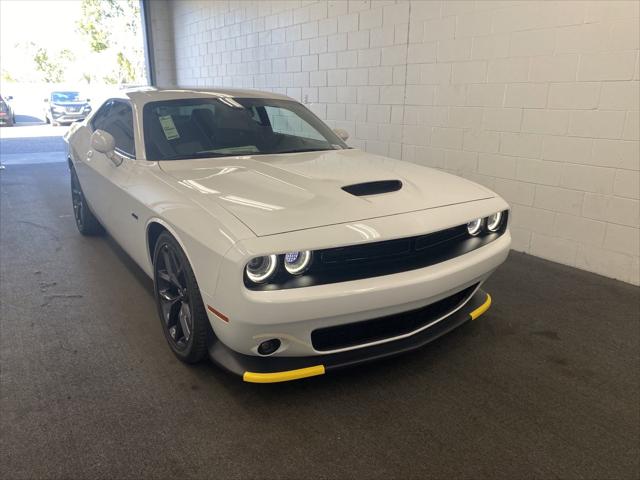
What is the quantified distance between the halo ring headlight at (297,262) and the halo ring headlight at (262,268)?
57 millimetres

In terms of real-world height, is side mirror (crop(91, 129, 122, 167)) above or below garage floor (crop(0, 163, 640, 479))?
above

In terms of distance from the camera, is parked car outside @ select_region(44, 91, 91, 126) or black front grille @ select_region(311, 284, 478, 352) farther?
parked car outside @ select_region(44, 91, 91, 126)

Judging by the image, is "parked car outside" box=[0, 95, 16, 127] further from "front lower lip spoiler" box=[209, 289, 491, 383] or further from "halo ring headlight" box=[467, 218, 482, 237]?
"halo ring headlight" box=[467, 218, 482, 237]

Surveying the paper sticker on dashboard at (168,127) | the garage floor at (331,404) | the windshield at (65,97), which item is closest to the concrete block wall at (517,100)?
the garage floor at (331,404)

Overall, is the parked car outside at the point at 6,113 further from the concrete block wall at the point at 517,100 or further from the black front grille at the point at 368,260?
the black front grille at the point at 368,260

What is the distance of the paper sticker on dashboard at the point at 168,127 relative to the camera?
3.06 m

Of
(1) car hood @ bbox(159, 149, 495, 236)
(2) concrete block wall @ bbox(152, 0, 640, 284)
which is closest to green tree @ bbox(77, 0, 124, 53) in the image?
(2) concrete block wall @ bbox(152, 0, 640, 284)

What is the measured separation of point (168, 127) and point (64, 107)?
1451cm

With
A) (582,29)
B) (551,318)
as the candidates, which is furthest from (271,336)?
(582,29)

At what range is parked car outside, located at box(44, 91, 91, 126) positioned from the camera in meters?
14.9

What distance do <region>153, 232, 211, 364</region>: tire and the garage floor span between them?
131 millimetres

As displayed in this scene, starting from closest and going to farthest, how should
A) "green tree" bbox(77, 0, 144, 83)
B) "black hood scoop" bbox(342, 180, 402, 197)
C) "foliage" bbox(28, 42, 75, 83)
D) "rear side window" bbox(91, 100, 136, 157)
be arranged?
1. "black hood scoop" bbox(342, 180, 402, 197)
2. "rear side window" bbox(91, 100, 136, 157)
3. "green tree" bbox(77, 0, 144, 83)
4. "foliage" bbox(28, 42, 75, 83)

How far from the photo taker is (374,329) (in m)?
2.23

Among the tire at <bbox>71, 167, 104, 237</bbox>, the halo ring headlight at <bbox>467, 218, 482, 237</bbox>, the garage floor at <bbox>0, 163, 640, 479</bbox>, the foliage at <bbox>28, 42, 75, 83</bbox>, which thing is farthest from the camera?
the foliage at <bbox>28, 42, 75, 83</bbox>
